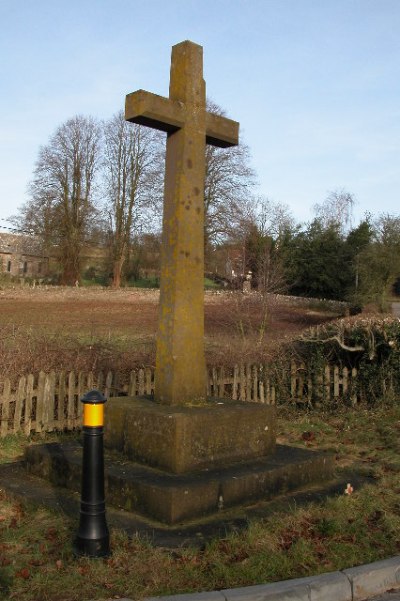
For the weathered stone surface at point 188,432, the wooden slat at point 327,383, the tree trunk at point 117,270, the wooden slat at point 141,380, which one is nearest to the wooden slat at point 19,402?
the wooden slat at point 141,380

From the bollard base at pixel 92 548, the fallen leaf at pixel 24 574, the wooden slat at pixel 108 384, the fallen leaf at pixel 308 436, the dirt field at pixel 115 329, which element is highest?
the dirt field at pixel 115 329

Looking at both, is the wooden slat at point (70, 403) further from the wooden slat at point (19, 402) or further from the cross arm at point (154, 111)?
the cross arm at point (154, 111)

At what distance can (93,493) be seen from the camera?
4113 mm

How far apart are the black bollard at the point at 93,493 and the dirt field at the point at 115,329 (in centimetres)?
486

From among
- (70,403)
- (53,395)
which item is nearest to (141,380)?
(70,403)

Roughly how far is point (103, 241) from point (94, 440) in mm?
45041

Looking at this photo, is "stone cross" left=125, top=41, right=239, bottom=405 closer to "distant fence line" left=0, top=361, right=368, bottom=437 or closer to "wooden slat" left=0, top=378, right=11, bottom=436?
"distant fence line" left=0, top=361, right=368, bottom=437

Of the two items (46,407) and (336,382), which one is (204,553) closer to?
(46,407)

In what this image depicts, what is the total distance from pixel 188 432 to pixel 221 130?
3155 millimetres

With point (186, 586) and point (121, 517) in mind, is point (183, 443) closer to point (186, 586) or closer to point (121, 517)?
point (121, 517)

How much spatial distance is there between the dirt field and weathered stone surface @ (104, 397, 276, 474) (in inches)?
138

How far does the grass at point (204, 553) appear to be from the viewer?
371 centimetres

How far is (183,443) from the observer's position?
521 cm

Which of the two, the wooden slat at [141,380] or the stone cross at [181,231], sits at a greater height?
the stone cross at [181,231]
